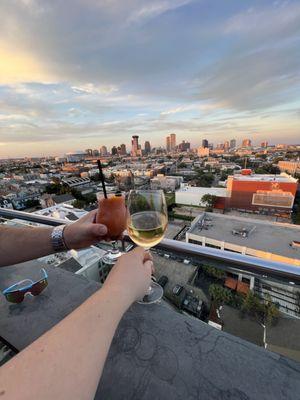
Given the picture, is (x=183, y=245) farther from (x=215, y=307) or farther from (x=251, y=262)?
(x=215, y=307)

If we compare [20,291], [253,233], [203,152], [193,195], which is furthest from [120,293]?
[203,152]

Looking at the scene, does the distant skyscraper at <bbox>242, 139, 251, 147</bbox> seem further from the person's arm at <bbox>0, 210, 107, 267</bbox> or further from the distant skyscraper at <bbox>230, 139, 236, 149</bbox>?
the person's arm at <bbox>0, 210, 107, 267</bbox>

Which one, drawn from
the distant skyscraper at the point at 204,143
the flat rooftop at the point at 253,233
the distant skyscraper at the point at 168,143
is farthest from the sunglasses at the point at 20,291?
the distant skyscraper at the point at 204,143

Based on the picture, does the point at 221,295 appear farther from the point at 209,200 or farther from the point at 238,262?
the point at 209,200

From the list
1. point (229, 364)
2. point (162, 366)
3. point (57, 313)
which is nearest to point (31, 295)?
point (57, 313)

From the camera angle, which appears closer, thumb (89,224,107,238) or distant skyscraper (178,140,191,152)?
thumb (89,224,107,238)

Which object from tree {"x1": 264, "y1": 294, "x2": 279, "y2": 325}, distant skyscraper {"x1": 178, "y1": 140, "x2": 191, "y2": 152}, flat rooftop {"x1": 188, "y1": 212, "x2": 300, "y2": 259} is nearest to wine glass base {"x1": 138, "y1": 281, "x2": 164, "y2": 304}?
tree {"x1": 264, "y1": 294, "x2": 279, "y2": 325}
